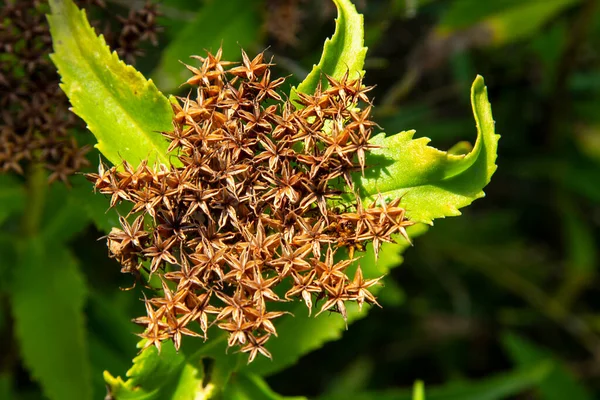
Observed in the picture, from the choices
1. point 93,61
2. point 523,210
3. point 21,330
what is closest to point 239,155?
point 93,61

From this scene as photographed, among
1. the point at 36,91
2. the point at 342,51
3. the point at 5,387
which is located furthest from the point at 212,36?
the point at 5,387

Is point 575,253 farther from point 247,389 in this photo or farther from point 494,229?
point 247,389

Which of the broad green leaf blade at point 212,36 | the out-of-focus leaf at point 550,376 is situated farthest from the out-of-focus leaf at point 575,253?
the broad green leaf blade at point 212,36

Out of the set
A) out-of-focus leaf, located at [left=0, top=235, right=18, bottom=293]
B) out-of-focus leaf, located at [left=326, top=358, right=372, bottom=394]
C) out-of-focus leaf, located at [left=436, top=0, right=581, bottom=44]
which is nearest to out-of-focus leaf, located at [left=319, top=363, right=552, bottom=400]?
out-of-focus leaf, located at [left=326, top=358, right=372, bottom=394]

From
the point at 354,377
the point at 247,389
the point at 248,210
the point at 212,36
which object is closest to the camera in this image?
the point at 248,210

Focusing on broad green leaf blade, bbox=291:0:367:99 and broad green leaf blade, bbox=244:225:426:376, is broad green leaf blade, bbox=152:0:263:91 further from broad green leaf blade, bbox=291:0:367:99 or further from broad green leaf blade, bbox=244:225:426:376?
broad green leaf blade, bbox=244:225:426:376
